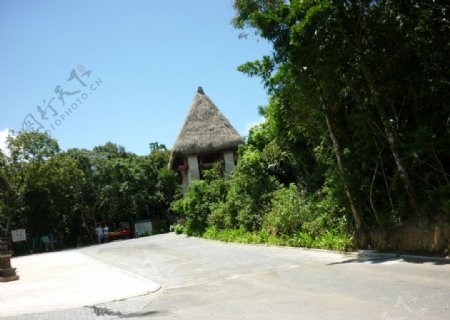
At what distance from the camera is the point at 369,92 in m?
11.9

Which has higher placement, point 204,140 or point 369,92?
point 204,140

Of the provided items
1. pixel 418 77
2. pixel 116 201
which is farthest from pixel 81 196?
pixel 418 77

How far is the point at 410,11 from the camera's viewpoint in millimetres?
10750

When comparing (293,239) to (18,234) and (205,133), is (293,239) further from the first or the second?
(18,234)

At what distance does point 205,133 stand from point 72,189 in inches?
587

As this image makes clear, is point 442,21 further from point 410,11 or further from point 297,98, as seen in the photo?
point 297,98

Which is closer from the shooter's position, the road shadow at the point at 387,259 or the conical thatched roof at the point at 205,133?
the road shadow at the point at 387,259

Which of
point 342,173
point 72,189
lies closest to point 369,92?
point 342,173

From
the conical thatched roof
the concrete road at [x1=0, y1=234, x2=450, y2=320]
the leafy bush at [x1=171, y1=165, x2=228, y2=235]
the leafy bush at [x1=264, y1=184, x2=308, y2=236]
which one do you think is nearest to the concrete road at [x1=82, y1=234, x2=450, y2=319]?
the concrete road at [x1=0, y1=234, x2=450, y2=320]

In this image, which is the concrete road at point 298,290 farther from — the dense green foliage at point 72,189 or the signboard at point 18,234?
the dense green foliage at point 72,189

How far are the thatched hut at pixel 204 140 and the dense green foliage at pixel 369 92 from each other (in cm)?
1602

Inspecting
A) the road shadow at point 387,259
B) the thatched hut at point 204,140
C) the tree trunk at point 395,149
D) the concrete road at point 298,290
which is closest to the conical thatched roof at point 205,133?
→ the thatched hut at point 204,140

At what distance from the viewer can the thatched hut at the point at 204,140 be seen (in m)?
29.6

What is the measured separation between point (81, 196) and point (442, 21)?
33.8m
